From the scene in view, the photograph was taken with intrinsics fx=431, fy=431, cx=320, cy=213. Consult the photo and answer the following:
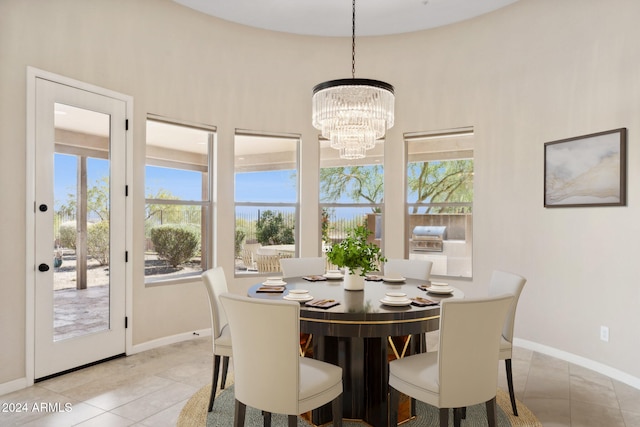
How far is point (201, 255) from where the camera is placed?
4809mm

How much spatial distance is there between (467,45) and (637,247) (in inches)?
106

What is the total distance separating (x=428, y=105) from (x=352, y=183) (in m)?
1.28

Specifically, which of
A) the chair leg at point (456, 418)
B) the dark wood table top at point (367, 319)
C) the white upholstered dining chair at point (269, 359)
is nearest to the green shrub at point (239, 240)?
the dark wood table top at point (367, 319)

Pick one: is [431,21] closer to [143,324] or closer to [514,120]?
[514,120]

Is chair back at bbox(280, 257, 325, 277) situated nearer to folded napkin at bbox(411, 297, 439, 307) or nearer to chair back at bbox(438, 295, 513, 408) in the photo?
folded napkin at bbox(411, 297, 439, 307)

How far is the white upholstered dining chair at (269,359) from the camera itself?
2.03m

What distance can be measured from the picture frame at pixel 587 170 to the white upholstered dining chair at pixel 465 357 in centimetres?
212

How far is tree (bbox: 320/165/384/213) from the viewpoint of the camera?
530cm

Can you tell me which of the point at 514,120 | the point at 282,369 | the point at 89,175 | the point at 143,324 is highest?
the point at 514,120

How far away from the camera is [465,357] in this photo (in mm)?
2156

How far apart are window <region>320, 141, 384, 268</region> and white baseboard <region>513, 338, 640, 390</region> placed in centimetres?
192

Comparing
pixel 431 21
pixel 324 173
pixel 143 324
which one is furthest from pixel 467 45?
pixel 143 324

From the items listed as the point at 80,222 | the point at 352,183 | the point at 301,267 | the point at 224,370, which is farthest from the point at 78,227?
the point at 352,183

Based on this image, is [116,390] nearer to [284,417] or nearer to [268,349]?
[284,417]
